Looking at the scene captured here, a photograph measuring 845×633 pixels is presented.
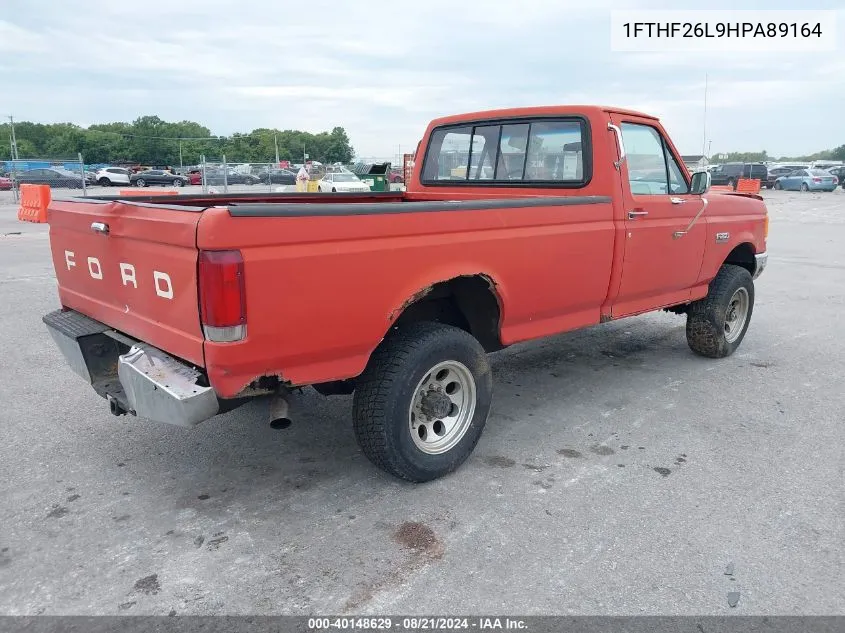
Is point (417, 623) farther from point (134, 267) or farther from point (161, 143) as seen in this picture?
point (161, 143)

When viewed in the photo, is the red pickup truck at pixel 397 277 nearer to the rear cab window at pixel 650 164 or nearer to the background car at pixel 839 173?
the rear cab window at pixel 650 164

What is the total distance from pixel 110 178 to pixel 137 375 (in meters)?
46.4

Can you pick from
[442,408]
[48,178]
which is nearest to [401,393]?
[442,408]

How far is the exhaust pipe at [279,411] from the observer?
9.99 ft

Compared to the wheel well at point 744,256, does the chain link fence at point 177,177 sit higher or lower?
higher

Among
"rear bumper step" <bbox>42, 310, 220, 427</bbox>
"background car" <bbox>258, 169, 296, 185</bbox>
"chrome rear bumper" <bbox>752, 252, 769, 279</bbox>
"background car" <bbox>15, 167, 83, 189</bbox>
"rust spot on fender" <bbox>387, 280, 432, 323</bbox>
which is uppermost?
"background car" <bbox>258, 169, 296, 185</bbox>

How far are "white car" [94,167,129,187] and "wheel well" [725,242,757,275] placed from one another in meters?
44.9

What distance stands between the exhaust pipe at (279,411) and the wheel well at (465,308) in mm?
738

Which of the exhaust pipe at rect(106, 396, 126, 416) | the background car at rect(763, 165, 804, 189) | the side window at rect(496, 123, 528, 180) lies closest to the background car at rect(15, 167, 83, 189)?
the side window at rect(496, 123, 528, 180)

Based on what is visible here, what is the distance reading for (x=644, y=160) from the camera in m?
4.80

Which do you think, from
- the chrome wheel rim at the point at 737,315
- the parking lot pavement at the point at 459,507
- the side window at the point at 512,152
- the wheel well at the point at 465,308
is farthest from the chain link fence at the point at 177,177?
the wheel well at the point at 465,308

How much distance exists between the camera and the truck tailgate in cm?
275

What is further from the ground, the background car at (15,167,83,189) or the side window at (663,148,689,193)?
the background car at (15,167,83,189)

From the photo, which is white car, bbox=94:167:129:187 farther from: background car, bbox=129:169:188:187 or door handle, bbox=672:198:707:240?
door handle, bbox=672:198:707:240
